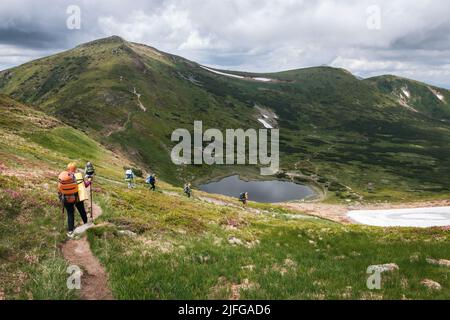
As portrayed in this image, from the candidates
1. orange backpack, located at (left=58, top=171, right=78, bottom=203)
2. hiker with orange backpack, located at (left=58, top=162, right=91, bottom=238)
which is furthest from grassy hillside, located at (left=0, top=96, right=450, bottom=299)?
orange backpack, located at (left=58, top=171, right=78, bottom=203)

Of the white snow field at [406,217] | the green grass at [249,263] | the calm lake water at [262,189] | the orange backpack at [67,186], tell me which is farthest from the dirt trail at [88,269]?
the calm lake water at [262,189]

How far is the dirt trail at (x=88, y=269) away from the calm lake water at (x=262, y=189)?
134615 millimetres

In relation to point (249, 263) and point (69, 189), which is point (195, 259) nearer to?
point (249, 263)

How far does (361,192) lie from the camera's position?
561 feet

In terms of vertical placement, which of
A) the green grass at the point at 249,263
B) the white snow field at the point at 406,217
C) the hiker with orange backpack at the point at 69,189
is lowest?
the white snow field at the point at 406,217

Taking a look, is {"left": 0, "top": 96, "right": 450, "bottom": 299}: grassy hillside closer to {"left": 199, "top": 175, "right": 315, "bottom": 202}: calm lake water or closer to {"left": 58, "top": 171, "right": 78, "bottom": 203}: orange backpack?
{"left": 58, "top": 171, "right": 78, "bottom": 203}: orange backpack

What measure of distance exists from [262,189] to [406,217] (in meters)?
71.9

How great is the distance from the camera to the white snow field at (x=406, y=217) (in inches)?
3829

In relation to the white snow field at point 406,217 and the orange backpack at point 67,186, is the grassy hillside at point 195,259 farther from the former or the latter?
the white snow field at point 406,217

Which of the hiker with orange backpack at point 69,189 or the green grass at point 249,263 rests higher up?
the hiker with orange backpack at point 69,189

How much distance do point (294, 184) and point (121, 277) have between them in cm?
17098

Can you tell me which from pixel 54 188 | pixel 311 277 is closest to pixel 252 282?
pixel 311 277

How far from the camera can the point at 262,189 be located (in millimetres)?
170000
